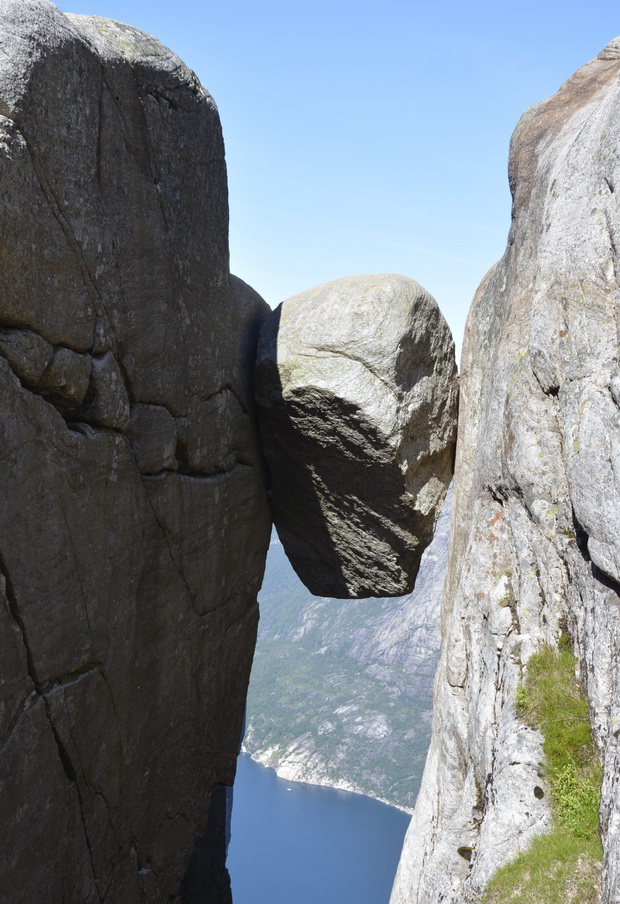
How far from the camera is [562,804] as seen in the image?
25.6 ft

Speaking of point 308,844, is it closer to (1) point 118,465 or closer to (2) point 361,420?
(2) point 361,420

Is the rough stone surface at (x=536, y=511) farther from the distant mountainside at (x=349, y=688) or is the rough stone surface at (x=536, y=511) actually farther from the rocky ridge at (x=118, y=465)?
the distant mountainside at (x=349, y=688)

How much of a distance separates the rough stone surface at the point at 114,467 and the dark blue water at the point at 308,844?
5919 cm

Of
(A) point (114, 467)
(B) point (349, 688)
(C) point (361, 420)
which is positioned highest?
(C) point (361, 420)

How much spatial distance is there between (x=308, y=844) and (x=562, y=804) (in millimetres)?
81466

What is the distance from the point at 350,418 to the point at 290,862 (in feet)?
236

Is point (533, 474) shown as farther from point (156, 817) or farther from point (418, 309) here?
point (156, 817)

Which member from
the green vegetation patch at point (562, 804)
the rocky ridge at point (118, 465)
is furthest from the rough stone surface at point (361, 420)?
the green vegetation patch at point (562, 804)

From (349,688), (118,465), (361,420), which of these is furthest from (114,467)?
(349,688)

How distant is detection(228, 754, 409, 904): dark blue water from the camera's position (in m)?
68.3

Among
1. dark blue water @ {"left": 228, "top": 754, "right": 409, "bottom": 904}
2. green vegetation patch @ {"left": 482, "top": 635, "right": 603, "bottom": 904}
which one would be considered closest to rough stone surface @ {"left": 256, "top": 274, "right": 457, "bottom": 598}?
green vegetation patch @ {"left": 482, "top": 635, "right": 603, "bottom": 904}

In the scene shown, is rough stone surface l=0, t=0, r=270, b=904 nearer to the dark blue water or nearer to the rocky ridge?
the rocky ridge

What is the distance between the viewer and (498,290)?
12.4m

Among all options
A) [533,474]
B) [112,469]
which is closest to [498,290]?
[533,474]
